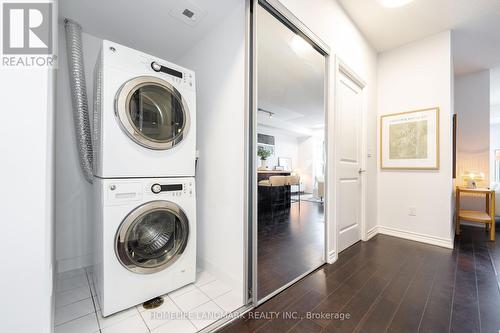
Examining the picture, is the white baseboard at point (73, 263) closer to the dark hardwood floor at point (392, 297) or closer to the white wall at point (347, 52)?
the dark hardwood floor at point (392, 297)

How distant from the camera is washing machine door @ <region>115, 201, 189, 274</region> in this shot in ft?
4.25

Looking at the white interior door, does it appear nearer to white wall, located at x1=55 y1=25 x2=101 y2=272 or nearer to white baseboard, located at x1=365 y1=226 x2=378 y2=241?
white baseboard, located at x1=365 y1=226 x2=378 y2=241

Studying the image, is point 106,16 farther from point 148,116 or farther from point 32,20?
point 32,20

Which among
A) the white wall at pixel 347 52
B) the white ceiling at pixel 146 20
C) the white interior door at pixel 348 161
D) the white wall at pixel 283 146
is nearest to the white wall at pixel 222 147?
the white ceiling at pixel 146 20

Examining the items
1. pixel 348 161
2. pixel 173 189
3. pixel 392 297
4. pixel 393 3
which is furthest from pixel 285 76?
pixel 392 297

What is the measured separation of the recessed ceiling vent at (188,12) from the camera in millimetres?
1550

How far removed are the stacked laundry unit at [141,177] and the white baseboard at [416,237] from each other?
9.20 ft

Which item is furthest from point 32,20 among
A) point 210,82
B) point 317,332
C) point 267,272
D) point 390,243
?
point 390,243

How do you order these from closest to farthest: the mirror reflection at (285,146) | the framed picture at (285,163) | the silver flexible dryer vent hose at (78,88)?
the silver flexible dryer vent hose at (78,88) → the mirror reflection at (285,146) → the framed picture at (285,163)

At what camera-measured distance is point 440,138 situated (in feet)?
8.31

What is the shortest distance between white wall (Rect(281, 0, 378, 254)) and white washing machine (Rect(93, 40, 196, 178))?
43.5 inches

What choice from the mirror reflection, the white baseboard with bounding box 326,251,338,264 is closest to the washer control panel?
the mirror reflection

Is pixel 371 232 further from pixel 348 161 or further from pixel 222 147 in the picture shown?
pixel 222 147

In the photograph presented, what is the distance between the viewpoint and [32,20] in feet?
A: 2.54
